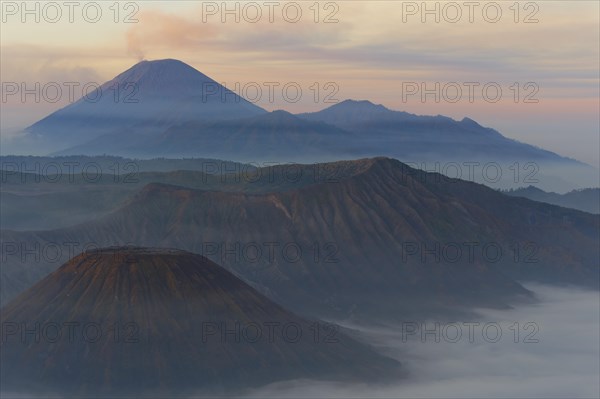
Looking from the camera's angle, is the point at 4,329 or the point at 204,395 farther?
the point at 4,329

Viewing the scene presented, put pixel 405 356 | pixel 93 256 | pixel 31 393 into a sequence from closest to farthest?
1. pixel 31 393
2. pixel 93 256
3. pixel 405 356

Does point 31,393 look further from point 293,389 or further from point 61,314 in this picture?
point 293,389

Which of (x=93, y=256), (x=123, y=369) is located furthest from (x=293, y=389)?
(x=93, y=256)

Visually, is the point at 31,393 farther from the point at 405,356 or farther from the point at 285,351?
the point at 405,356

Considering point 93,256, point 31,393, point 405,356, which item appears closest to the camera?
point 31,393

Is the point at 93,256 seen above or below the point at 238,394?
above

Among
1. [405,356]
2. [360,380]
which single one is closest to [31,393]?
[360,380]
